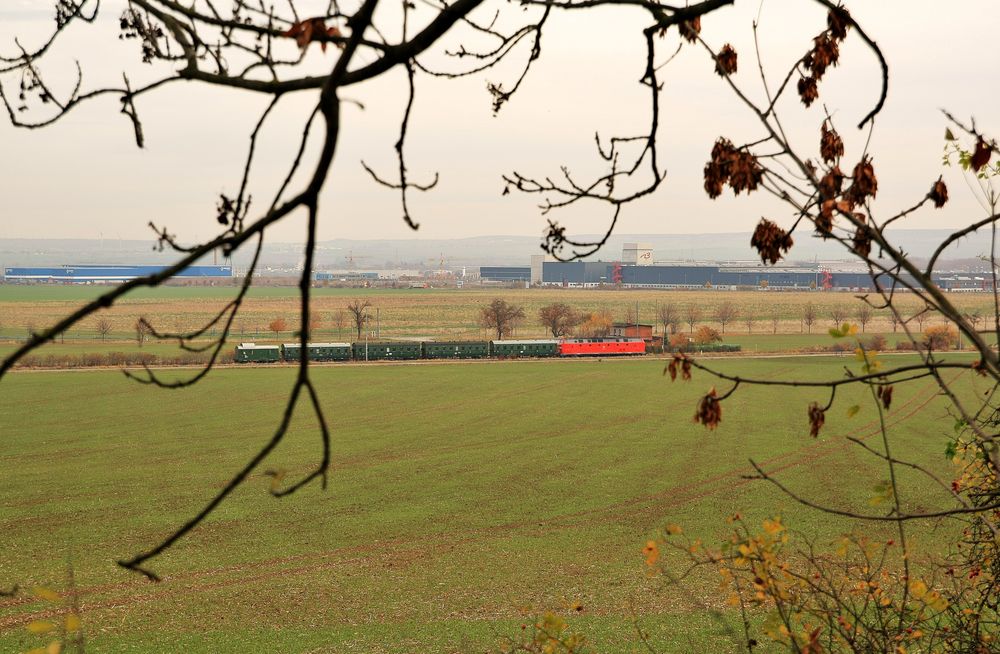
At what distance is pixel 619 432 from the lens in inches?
1533

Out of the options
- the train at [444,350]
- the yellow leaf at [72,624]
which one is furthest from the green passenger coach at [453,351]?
the yellow leaf at [72,624]

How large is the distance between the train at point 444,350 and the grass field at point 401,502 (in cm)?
904

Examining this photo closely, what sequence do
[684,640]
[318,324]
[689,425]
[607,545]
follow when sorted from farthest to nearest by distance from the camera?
[318,324], [689,425], [607,545], [684,640]

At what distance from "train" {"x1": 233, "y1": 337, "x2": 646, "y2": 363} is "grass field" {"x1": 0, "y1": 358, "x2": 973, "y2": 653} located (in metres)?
9.04

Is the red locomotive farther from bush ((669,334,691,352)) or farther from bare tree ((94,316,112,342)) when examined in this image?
bare tree ((94,316,112,342))

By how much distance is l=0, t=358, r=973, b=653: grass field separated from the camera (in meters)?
18.2

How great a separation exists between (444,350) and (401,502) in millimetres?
36424

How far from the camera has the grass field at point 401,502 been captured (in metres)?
18.2

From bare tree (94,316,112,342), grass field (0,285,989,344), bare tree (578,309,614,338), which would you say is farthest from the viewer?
grass field (0,285,989,344)

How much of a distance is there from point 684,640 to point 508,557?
20.8 feet

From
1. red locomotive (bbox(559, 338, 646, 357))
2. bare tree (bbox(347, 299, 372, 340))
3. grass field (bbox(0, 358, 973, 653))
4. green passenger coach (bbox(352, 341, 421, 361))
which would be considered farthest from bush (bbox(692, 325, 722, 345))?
bare tree (bbox(347, 299, 372, 340))

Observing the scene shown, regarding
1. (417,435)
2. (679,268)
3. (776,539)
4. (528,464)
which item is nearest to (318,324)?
(417,435)

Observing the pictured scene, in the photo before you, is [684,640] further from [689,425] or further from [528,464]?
[689,425]

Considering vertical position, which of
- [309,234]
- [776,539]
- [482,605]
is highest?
[309,234]
